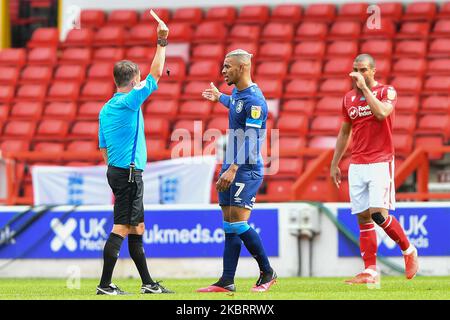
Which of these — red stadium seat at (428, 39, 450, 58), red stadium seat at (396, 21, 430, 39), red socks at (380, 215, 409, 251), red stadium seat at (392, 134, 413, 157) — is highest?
red stadium seat at (396, 21, 430, 39)

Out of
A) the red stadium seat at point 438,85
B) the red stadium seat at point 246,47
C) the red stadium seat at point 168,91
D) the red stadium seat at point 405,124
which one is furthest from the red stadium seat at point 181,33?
the red stadium seat at point 405,124

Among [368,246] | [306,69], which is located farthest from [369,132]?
[306,69]

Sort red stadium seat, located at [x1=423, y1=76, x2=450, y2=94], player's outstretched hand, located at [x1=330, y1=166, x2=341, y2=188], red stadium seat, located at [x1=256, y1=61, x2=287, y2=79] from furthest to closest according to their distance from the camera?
1. red stadium seat, located at [x1=256, y1=61, x2=287, y2=79]
2. red stadium seat, located at [x1=423, y1=76, x2=450, y2=94]
3. player's outstretched hand, located at [x1=330, y1=166, x2=341, y2=188]

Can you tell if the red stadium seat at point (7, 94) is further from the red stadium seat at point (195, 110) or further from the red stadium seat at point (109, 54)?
the red stadium seat at point (195, 110)

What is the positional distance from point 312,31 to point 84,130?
409 cm

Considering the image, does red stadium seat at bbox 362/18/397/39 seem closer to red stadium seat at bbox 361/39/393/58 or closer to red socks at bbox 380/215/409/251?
red stadium seat at bbox 361/39/393/58

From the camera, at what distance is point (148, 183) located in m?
14.8

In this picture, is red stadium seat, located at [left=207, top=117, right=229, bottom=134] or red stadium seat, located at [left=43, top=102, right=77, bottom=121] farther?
red stadium seat, located at [left=43, top=102, right=77, bottom=121]

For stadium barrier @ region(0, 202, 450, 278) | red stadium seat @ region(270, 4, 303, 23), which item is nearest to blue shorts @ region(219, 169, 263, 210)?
stadium barrier @ region(0, 202, 450, 278)

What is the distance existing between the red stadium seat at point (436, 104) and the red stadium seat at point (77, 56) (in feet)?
20.7

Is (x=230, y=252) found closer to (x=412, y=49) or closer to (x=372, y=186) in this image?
(x=372, y=186)

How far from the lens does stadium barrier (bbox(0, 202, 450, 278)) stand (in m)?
12.4

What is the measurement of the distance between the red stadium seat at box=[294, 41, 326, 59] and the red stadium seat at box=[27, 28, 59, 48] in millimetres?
4692
